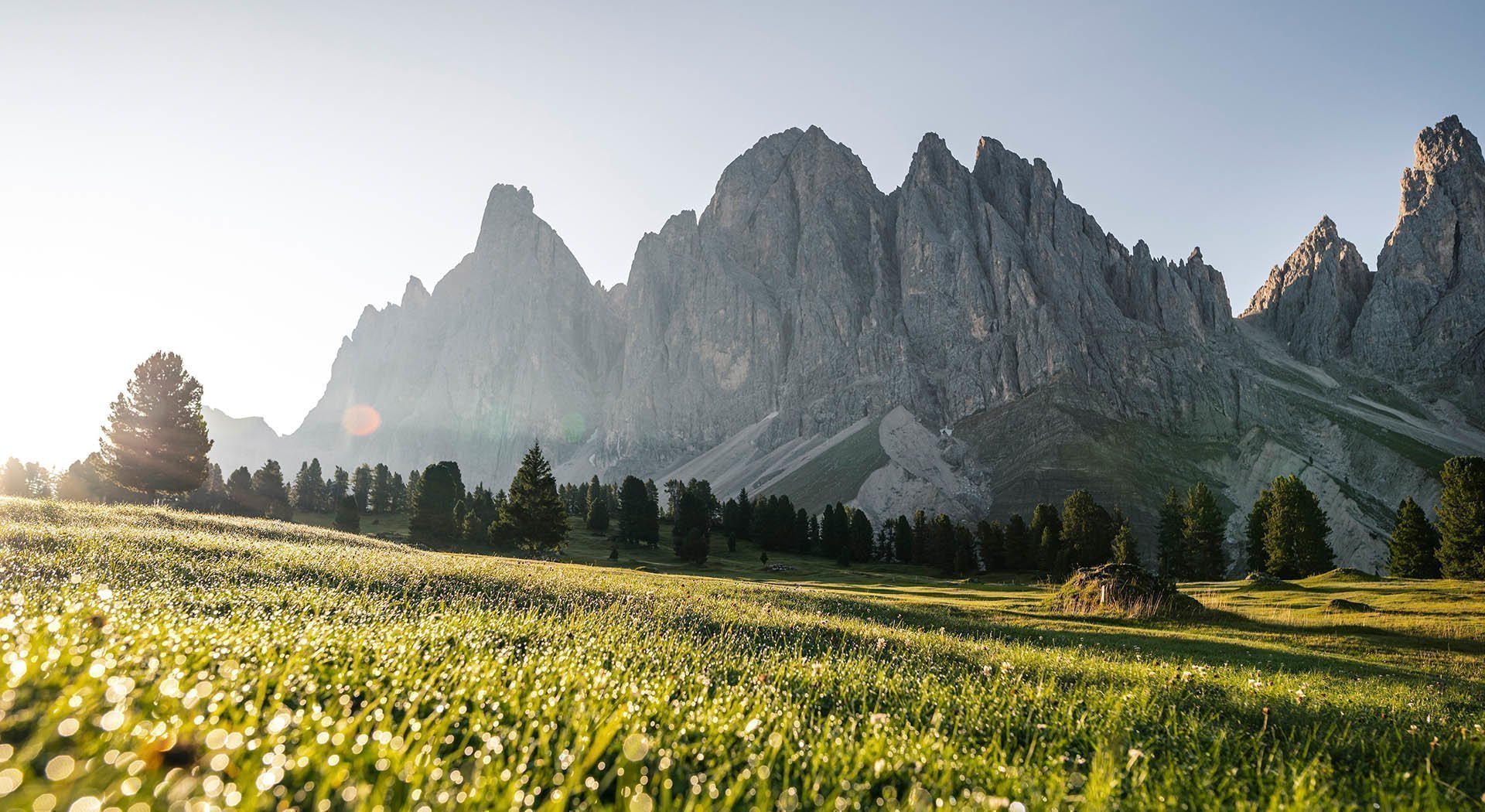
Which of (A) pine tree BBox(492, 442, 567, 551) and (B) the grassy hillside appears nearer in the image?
(B) the grassy hillside

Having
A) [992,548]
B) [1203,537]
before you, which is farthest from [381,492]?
[1203,537]

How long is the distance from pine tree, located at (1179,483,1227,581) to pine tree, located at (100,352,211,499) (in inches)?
4135

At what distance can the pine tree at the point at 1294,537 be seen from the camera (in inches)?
2869

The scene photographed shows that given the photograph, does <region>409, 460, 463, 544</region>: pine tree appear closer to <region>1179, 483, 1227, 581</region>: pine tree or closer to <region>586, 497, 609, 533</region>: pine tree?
<region>586, 497, 609, 533</region>: pine tree

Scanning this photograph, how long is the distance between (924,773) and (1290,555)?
93629 mm

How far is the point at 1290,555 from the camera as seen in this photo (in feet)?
240

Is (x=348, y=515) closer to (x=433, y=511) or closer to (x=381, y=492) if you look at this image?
(x=433, y=511)

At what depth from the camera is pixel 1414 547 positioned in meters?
66.4

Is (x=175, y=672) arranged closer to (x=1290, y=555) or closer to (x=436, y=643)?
(x=436, y=643)

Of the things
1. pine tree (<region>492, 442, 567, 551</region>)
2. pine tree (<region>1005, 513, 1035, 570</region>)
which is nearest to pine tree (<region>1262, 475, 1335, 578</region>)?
pine tree (<region>1005, 513, 1035, 570</region>)

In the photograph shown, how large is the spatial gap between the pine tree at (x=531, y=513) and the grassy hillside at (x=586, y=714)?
46.7 metres

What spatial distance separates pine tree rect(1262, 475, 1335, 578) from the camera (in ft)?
239

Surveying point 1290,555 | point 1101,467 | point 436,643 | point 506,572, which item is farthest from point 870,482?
point 436,643

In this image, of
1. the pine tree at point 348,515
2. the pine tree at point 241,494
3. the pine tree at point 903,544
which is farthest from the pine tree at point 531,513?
the pine tree at point 903,544
